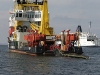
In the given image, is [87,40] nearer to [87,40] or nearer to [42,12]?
[87,40]

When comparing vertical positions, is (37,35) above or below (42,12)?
below

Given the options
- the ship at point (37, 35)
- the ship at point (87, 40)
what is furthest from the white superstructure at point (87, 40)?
the ship at point (37, 35)

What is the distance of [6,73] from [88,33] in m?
142

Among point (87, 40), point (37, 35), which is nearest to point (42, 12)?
point (37, 35)

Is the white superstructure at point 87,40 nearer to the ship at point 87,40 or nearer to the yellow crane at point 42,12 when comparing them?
the ship at point 87,40

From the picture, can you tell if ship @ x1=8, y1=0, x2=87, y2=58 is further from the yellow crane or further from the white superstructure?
the white superstructure

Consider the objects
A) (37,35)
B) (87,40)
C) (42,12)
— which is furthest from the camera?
(87,40)

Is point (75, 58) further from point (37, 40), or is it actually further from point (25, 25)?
point (25, 25)

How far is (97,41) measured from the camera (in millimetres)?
A: 175000

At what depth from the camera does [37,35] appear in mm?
63719

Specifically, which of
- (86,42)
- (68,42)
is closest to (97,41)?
(86,42)

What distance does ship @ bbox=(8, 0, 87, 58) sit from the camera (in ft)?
208

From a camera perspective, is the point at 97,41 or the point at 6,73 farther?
the point at 97,41

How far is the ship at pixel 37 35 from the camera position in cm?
6334
